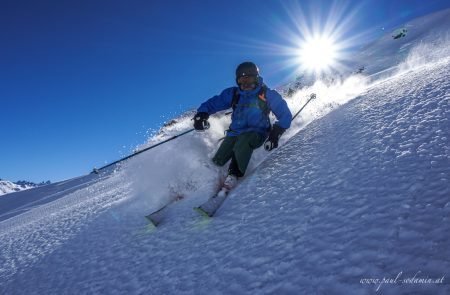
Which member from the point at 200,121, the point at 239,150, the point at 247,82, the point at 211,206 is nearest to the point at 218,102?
the point at 200,121

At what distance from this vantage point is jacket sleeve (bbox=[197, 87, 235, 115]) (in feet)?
19.9

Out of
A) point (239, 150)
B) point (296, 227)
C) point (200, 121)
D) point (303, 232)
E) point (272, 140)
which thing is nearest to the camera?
point (303, 232)

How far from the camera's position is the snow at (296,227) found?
196 cm

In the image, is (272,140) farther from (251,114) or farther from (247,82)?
(247,82)

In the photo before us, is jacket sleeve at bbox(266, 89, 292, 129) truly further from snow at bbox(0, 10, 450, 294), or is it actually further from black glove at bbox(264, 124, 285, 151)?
snow at bbox(0, 10, 450, 294)

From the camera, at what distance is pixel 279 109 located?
5.62m

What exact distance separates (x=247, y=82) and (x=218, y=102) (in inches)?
30.3

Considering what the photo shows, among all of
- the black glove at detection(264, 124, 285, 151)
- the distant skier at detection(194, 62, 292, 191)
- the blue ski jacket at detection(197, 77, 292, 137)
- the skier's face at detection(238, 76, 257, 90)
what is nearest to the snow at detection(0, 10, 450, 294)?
the black glove at detection(264, 124, 285, 151)

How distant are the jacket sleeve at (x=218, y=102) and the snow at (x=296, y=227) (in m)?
1.02

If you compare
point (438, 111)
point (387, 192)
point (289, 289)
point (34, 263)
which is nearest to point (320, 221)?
point (387, 192)

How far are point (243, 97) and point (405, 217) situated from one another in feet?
12.9

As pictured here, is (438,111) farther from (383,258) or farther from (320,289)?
(320,289)

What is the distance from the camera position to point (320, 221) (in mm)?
2545

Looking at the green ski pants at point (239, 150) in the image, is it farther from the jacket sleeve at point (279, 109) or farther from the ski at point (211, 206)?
the ski at point (211, 206)
